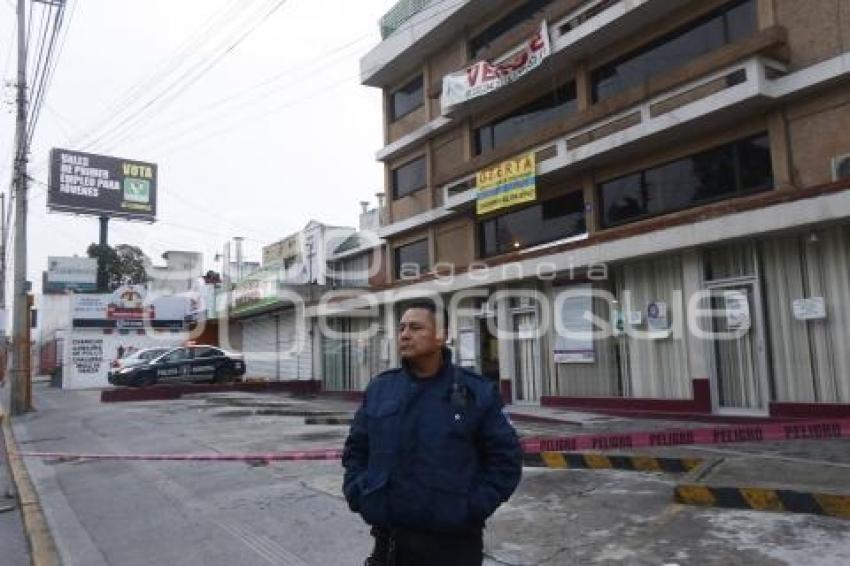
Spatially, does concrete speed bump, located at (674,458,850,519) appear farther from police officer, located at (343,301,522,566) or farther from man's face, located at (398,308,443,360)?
man's face, located at (398,308,443,360)

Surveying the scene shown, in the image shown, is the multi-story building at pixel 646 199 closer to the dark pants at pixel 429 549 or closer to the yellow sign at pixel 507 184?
the yellow sign at pixel 507 184

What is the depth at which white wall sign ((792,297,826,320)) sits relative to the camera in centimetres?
1138

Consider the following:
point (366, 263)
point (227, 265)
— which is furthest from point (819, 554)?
point (227, 265)

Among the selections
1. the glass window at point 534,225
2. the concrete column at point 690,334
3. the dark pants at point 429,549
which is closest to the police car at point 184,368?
the glass window at point 534,225

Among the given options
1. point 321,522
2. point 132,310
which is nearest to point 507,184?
point 321,522

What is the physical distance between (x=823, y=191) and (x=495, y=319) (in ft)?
31.1

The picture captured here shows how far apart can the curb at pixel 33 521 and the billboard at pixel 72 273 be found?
130ft

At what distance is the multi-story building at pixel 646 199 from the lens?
11828mm

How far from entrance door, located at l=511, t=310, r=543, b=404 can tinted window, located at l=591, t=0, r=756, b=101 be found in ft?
18.3

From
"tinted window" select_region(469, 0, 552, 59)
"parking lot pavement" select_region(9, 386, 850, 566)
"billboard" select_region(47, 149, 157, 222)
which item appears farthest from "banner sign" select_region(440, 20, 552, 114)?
"billboard" select_region(47, 149, 157, 222)

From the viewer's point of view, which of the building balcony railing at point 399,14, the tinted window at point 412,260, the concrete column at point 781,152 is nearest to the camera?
the concrete column at point 781,152

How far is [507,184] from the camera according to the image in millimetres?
18062

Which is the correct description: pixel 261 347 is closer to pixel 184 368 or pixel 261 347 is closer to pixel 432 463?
pixel 184 368

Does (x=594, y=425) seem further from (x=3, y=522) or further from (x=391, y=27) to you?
(x=391, y=27)
